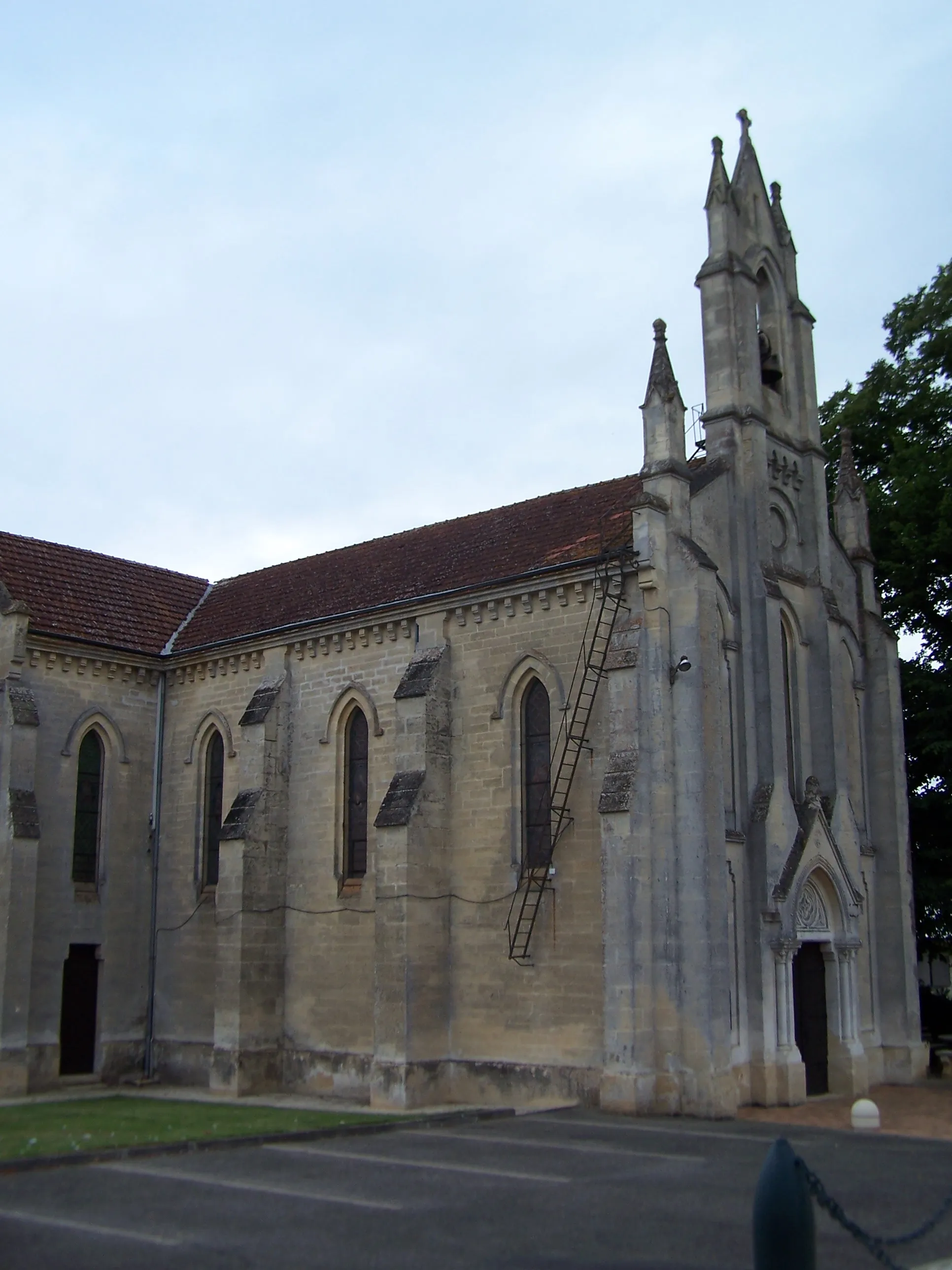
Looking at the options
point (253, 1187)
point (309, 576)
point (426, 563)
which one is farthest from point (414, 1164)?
point (309, 576)

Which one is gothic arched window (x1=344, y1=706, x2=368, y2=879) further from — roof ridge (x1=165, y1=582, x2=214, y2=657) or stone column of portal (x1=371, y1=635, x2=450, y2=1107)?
roof ridge (x1=165, y1=582, x2=214, y2=657)

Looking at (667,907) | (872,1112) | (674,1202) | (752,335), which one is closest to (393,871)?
(667,907)

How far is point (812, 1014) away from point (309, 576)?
15094 millimetres

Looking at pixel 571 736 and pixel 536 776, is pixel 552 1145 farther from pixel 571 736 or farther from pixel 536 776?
pixel 536 776

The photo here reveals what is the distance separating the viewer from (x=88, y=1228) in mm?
12734

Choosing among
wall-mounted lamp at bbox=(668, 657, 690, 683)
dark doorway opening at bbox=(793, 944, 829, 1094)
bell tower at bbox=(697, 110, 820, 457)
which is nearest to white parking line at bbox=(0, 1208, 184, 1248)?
wall-mounted lamp at bbox=(668, 657, 690, 683)

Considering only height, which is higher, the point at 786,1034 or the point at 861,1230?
the point at 786,1034

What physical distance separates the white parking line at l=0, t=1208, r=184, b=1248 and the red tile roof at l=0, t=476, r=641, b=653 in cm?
1404

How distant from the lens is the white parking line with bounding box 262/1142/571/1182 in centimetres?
1555

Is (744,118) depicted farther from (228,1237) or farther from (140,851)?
(228,1237)

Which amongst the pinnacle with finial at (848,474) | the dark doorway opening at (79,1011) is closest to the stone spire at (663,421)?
the pinnacle with finial at (848,474)

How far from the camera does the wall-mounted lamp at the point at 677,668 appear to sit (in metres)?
22.3

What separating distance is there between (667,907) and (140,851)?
14.3 meters

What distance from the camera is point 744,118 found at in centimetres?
2852
